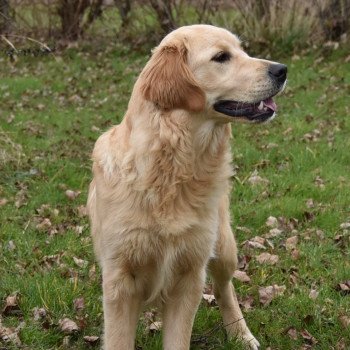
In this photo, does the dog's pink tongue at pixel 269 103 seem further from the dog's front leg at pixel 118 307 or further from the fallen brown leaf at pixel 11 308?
the fallen brown leaf at pixel 11 308

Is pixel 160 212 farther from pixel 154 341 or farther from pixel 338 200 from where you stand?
pixel 338 200

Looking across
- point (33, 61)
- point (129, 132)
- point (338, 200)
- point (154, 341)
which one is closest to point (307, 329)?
point (154, 341)

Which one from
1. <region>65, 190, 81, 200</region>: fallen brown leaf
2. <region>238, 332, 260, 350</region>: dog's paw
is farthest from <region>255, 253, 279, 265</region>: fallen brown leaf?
<region>65, 190, 81, 200</region>: fallen brown leaf

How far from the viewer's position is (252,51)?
13.0 m

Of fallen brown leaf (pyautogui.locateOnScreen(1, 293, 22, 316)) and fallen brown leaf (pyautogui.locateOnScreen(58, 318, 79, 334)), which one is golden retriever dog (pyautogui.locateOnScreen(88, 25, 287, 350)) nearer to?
fallen brown leaf (pyautogui.locateOnScreen(58, 318, 79, 334))

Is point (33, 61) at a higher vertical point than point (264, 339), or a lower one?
lower

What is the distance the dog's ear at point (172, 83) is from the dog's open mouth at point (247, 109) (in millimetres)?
142

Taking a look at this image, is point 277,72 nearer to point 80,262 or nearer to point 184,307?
point 184,307

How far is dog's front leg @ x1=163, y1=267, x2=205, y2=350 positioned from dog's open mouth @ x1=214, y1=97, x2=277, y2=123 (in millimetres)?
884

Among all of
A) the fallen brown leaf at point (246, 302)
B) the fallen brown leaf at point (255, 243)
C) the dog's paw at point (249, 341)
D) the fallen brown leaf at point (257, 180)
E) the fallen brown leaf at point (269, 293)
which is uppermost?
the dog's paw at point (249, 341)

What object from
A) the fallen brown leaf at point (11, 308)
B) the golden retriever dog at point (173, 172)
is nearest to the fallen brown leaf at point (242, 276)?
the golden retriever dog at point (173, 172)

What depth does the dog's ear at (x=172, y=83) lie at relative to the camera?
3.39 metres

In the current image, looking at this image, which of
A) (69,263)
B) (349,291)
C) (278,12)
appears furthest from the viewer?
(278,12)

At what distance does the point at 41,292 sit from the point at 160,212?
1.31 metres
